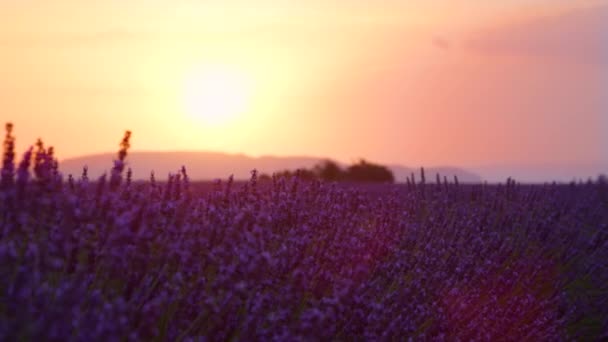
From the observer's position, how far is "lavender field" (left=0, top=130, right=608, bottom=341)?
229 cm

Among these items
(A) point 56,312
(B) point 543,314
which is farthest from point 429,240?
(A) point 56,312

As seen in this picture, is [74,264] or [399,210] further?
[399,210]

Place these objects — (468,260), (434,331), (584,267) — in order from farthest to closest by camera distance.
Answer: (584,267) < (468,260) < (434,331)

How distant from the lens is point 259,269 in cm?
277

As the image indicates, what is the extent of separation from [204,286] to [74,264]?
41 centimetres

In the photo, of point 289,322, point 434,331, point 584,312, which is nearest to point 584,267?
point 584,312

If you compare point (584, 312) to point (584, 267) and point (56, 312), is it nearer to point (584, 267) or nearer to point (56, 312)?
point (584, 267)

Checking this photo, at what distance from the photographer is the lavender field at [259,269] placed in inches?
90.0

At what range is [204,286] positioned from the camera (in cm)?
285

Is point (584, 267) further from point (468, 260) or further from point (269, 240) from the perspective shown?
point (269, 240)

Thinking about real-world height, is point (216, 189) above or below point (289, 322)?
above

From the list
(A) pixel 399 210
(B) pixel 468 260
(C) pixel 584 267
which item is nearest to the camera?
(B) pixel 468 260

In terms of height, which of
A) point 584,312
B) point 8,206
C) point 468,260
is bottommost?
point 584,312

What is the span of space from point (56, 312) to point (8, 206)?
0.66m
